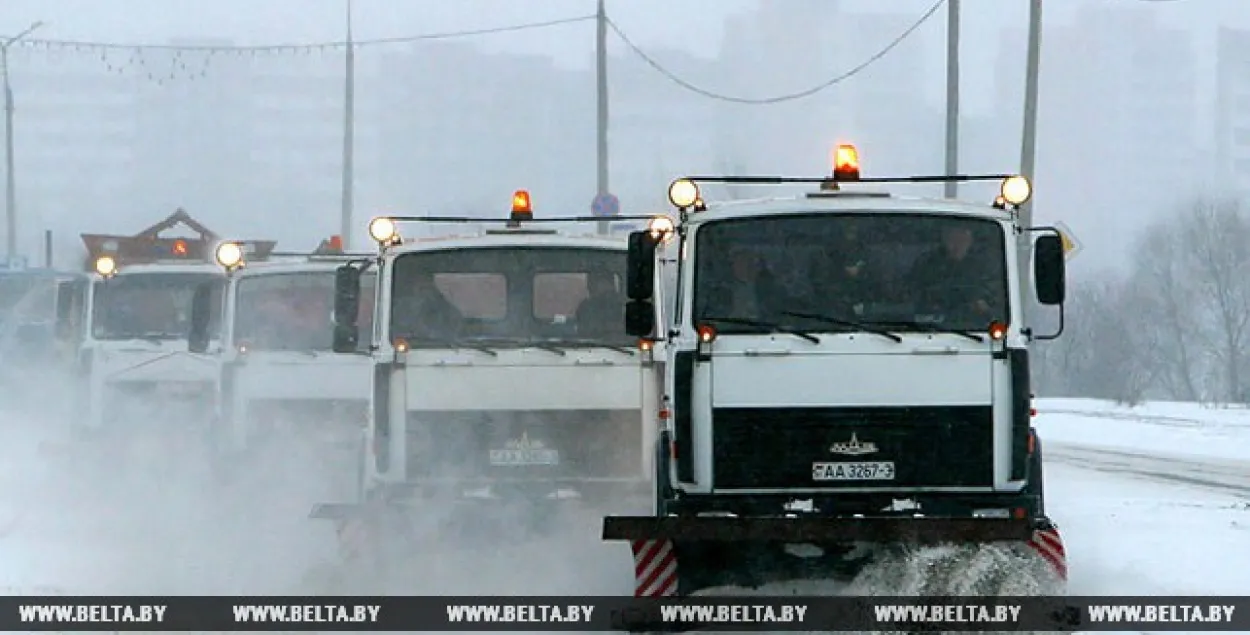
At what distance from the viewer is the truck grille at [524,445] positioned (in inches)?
484

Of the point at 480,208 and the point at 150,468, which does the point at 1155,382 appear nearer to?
the point at 480,208

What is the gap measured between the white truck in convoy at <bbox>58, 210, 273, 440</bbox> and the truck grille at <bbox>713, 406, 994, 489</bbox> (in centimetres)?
863

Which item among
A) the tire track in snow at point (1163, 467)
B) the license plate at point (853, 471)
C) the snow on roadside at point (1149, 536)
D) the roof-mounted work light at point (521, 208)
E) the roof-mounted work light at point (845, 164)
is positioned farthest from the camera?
the tire track in snow at point (1163, 467)

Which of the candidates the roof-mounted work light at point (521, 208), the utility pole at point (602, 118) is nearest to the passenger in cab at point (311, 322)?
the roof-mounted work light at point (521, 208)

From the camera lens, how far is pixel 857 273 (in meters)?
9.90

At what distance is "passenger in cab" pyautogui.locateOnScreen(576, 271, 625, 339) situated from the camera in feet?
42.3

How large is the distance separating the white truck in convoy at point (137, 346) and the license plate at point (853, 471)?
347 inches

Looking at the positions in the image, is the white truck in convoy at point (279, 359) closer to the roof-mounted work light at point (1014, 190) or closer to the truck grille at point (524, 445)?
the truck grille at point (524, 445)

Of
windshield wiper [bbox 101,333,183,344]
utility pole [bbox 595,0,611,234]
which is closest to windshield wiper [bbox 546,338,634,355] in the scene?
windshield wiper [bbox 101,333,183,344]

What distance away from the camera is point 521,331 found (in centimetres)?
1280

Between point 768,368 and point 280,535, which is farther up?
point 768,368

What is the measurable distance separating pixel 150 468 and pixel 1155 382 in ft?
214

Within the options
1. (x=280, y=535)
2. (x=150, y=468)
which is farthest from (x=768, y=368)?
(x=150, y=468)

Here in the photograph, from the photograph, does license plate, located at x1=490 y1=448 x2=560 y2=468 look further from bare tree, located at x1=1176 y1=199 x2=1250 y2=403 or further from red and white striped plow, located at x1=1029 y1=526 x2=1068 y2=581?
bare tree, located at x1=1176 y1=199 x2=1250 y2=403
